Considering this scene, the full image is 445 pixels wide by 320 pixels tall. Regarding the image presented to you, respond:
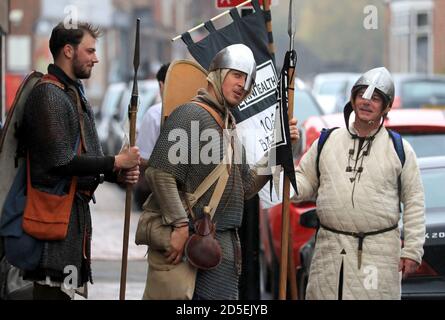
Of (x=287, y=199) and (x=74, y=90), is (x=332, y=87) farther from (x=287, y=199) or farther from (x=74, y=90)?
(x=74, y=90)

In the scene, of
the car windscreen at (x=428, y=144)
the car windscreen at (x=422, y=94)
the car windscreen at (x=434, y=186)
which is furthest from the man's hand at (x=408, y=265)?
the car windscreen at (x=422, y=94)

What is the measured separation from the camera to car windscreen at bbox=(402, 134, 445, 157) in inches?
388

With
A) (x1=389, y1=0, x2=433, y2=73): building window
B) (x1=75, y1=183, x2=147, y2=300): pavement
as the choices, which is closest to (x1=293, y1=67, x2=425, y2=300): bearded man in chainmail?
(x1=75, y1=183, x2=147, y2=300): pavement

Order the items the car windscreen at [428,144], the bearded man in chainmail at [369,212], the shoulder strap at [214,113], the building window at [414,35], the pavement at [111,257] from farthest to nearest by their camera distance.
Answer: the building window at [414,35] → the pavement at [111,257] → the car windscreen at [428,144] → the bearded man in chainmail at [369,212] → the shoulder strap at [214,113]

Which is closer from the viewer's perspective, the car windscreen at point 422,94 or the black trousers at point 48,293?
the black trousers at point 48,293

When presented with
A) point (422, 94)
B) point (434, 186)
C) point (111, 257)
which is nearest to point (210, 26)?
point (434, 186)

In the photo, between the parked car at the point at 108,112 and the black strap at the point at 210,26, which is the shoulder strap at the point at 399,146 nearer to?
the black strap at the point at 210,26

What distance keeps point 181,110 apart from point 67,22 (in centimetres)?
105

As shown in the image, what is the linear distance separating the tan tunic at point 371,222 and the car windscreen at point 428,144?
2779 mm

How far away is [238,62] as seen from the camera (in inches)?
260

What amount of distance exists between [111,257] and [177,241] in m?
7.74

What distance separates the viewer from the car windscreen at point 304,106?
14238 mm

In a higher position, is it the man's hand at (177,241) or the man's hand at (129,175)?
the man's hand at (129,175)

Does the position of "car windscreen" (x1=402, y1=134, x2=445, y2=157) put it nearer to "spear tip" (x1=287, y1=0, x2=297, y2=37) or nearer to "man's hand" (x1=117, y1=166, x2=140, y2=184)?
"spear tip" (x1=287, y1=0, x2=297, y2=37)
